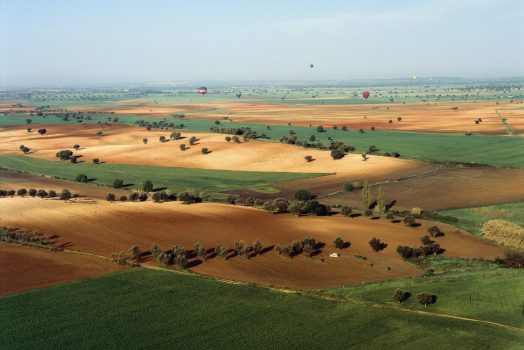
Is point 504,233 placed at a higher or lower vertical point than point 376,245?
higher

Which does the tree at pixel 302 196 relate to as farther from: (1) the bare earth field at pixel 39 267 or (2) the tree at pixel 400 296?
(2) the tree at pixel 400 296

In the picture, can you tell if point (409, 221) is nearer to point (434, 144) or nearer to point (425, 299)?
point (425, 299)

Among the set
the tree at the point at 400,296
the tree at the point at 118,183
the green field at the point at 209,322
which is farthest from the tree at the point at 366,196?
the tree at the point at 118,183

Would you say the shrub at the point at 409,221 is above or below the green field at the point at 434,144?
below

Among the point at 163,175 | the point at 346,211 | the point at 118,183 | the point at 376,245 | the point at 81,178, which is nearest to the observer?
the point at 376,245

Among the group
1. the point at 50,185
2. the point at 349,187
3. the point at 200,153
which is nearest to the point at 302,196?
the point at 349,187

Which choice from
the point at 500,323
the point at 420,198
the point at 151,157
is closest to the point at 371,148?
the point at 420,198

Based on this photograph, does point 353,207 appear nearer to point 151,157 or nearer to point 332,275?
point 332,275
